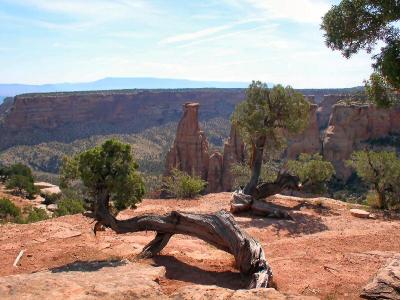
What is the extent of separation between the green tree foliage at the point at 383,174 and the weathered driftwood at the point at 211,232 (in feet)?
42.4

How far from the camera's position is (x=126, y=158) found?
12008mm

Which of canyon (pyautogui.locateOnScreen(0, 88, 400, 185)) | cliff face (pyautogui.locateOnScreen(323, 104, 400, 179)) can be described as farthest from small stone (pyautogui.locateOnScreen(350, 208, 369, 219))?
cliff face (pyautogui.locateOnScreen(323, 104, 400, 179))

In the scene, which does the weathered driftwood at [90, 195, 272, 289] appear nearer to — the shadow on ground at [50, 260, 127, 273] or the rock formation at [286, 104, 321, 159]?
the shadow on ground at [50, 260, 127, 273]

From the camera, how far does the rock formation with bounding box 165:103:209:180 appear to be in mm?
60312

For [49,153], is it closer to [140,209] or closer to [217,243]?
[140,209]

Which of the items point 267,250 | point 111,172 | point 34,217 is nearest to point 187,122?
point 34,217

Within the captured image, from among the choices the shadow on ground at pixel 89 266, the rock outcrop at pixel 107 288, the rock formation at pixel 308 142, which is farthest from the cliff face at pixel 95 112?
the rock outcrop at pixel 107 288

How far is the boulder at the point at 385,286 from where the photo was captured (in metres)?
8.63

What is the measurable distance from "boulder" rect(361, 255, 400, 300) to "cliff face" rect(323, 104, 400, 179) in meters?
60.6

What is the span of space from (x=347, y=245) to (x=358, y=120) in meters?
59.2

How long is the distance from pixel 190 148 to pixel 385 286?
2057 inches

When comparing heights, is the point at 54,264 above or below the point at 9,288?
below

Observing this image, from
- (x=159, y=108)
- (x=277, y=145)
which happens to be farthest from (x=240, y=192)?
(x=159, y=108)

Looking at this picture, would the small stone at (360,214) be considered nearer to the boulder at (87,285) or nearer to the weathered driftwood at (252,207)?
the weathered driftwood at (252,207)
